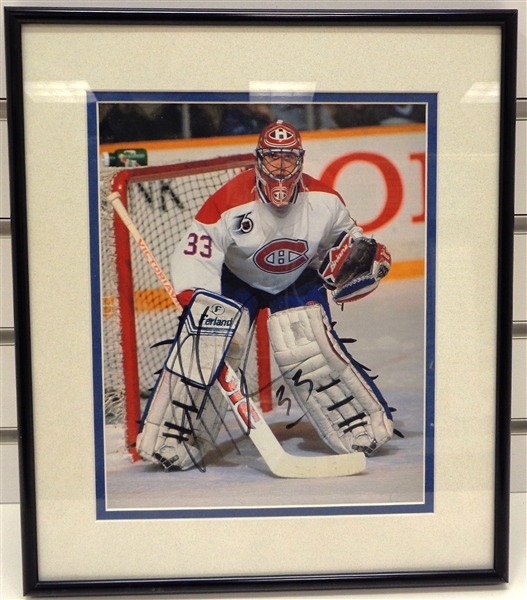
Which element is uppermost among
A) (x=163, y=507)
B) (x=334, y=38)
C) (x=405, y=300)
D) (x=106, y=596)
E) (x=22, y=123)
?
(x=334, y=38)

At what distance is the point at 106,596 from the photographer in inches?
34.7

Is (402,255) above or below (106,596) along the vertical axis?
above

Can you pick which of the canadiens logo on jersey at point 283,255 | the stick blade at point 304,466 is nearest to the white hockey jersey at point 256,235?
the canadiens logo on jersey at point 283,255

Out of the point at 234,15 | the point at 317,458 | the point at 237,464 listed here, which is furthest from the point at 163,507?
the point at 234,15

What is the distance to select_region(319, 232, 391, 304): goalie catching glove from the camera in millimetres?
896

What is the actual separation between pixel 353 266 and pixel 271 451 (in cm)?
32

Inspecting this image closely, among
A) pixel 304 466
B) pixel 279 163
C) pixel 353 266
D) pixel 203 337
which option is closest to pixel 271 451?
pixel 304 466

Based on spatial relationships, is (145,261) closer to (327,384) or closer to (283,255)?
(283,255)

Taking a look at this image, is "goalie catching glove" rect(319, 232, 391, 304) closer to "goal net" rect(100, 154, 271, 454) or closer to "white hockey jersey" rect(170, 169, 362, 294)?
"white hockey jersey" rect(170, 169, 362, 294)

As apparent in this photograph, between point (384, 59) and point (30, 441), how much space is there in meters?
0.78

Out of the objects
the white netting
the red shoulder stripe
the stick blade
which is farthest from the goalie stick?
the red shoulder stripe

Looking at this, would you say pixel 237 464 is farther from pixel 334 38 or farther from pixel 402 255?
A: pixel 334 38

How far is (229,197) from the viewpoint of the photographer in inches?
35.0

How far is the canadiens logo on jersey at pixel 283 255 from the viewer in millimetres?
895
